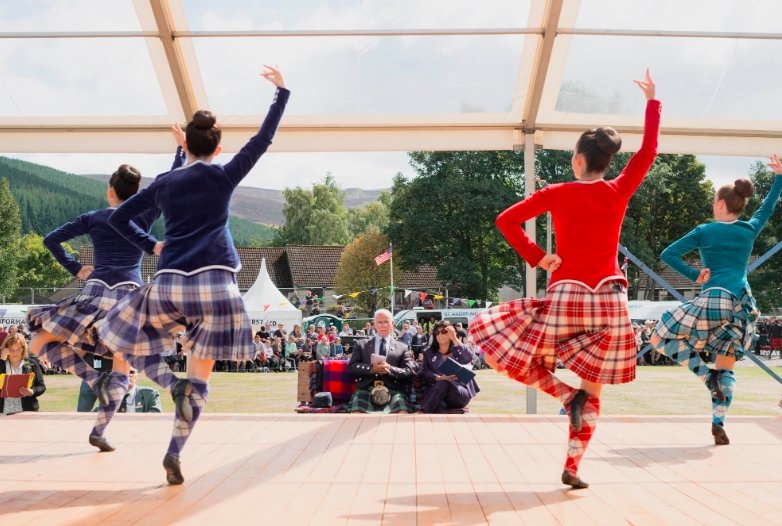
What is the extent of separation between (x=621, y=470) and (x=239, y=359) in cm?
196

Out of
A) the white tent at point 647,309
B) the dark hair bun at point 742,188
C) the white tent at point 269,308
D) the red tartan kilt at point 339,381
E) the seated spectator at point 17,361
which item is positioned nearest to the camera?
the dark hair bun at point 742,188

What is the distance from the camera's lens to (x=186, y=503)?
Answer: 3.45 meters

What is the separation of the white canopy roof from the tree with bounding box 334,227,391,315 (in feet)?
172

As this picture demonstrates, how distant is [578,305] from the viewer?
3.71 metres

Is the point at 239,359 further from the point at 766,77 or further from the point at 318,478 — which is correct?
the point at 766,77

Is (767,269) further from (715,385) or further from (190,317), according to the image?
(190,317)

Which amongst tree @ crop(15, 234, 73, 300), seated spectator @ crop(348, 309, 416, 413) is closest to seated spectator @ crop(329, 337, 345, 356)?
seated spectator @ crop(348, 309, 416, 413)

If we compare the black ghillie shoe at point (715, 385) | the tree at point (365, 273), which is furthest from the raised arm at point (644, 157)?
the tree at point (365, 273)

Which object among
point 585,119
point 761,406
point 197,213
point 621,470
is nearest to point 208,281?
point 197,213

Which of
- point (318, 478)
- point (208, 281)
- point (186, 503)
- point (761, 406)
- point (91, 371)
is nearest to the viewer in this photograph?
point (186, 503)

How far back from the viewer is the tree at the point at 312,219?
3132 inches

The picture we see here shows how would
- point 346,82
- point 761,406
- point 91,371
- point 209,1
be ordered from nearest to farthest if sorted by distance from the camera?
point 91,371
point 209,1
point 346,82
point 761,406

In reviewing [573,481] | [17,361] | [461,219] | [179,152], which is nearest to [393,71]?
[179,152]

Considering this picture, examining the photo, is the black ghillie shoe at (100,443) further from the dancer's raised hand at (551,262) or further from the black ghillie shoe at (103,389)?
the dancer's raised hand at (551,262)
